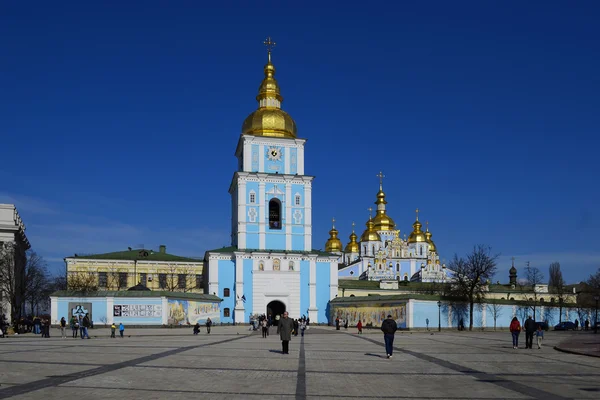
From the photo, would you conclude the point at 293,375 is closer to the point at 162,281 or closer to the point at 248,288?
the point at 248,288

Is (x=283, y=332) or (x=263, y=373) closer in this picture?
(x=263, y=373)

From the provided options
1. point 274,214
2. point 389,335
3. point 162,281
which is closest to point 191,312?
point 274,214

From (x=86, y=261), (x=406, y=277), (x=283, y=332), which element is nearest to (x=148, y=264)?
(x=86, y=261)

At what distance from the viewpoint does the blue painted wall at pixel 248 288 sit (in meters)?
60.2

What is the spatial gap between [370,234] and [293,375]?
9989 centimetres

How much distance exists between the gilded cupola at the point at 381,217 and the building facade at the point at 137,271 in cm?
4714

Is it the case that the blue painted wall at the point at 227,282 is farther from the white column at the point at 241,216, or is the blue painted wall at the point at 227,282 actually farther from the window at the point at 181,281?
the window at the point at 181,281

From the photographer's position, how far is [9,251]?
57.4m

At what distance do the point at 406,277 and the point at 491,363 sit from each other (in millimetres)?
93780

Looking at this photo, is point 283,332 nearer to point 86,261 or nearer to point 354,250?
point 86,261

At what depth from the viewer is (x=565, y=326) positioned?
183 feet

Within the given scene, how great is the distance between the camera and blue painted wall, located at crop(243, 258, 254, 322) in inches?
2368

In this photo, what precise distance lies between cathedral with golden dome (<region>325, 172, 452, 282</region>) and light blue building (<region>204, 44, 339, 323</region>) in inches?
1674

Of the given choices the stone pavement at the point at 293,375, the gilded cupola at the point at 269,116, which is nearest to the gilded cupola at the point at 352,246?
the gilded cupola at the point at 269,116
